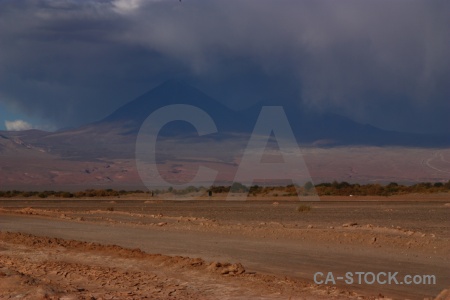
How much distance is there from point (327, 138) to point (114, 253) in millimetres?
136933

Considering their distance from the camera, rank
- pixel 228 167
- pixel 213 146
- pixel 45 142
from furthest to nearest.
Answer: pixel 45 142 < pixel 213 146 < pixel 228 167

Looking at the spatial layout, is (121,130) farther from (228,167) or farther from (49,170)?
(228,167)

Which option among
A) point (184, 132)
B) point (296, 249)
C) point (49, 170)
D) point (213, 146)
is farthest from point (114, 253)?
point (184, 132)

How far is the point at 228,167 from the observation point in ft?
404

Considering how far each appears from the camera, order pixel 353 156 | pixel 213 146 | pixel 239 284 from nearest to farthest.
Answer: pixel 239 284, pixel 353 156, pixel 213 146

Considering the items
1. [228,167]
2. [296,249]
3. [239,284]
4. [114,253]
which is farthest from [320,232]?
[228,167]

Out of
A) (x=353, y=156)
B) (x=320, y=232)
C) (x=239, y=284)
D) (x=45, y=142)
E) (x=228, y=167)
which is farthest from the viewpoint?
(x=45, y=142)

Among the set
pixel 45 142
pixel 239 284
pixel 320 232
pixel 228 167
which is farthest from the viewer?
pixel 45 142

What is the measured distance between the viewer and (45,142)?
15250 centimetres

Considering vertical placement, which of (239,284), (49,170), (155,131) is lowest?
(239,284)

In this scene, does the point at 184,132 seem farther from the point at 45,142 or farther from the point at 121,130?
the point at 45,142

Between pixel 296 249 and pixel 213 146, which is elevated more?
pixel 213 146

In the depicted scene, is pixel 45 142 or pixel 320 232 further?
pixel 45 142

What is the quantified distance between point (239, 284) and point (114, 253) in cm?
642
